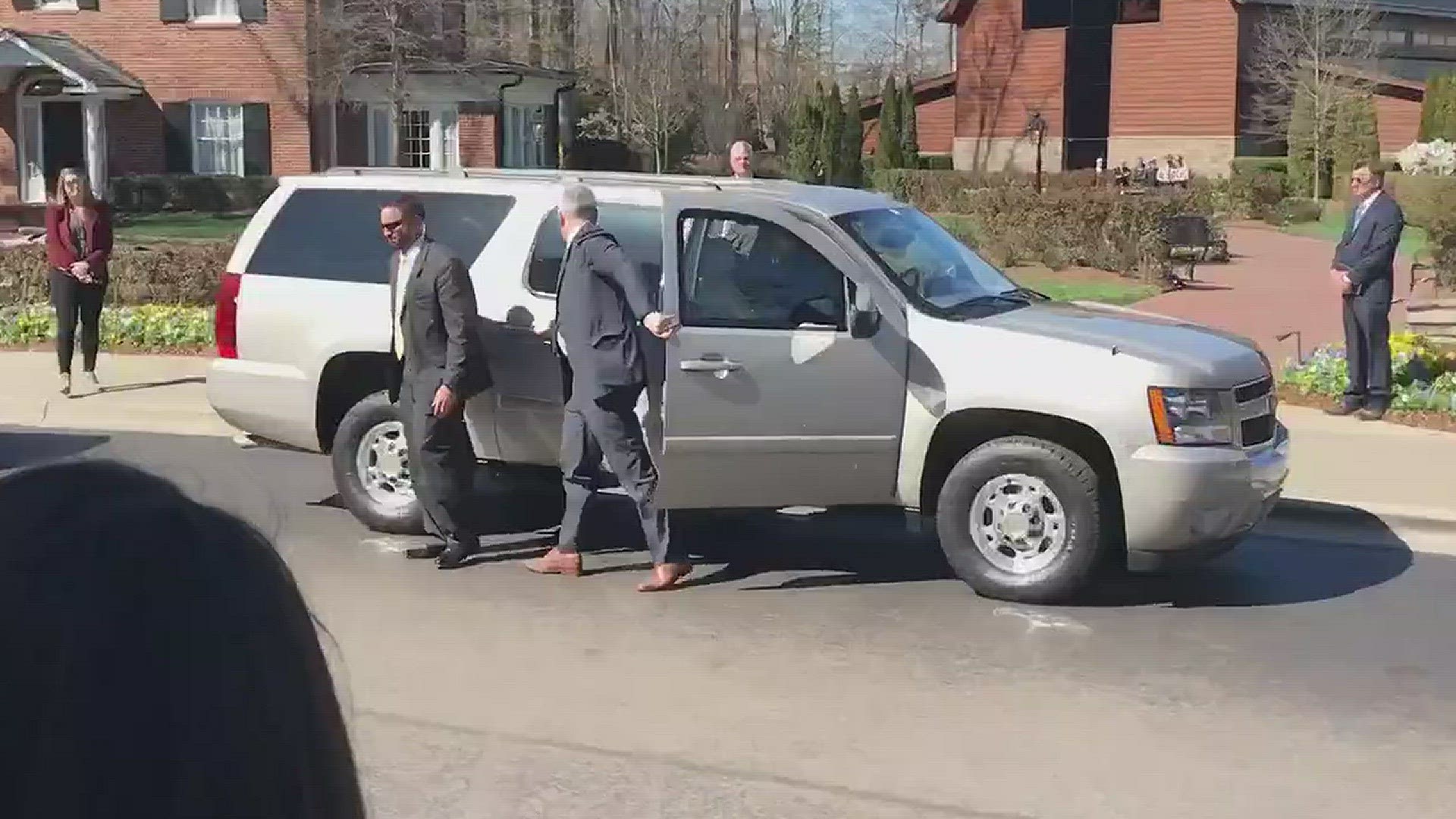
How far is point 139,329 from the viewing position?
15.9 m

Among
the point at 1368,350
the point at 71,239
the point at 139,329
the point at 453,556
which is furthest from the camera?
the point at 139,329

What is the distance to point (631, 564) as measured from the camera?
331 inches

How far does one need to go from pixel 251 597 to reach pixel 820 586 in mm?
6522

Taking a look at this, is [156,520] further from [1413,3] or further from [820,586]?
[1413,3]

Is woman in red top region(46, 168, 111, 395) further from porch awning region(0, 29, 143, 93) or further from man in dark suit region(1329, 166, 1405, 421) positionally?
porch awning region(0, 29, 143, 93)

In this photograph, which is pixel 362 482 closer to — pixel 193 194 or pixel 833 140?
pixel 193 194

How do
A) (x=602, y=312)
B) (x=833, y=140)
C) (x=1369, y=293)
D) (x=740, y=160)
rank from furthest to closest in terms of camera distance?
(x=833, y=140) < (x=740, y=160) < (x=1369, y=293) < (x=602, y=312)

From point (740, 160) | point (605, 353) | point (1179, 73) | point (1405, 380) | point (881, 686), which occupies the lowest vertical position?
point (881, 686)

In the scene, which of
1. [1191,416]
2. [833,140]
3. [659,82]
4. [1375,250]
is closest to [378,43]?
[659,82]

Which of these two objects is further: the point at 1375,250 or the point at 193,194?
the point at 193,194

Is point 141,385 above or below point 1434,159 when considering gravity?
below

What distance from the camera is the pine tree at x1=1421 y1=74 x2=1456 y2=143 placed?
39844mm

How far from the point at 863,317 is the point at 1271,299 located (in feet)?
49.2

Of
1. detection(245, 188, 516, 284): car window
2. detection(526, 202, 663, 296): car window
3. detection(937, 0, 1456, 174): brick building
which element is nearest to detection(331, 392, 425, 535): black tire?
detection(245, 188, 516, 284): car window
